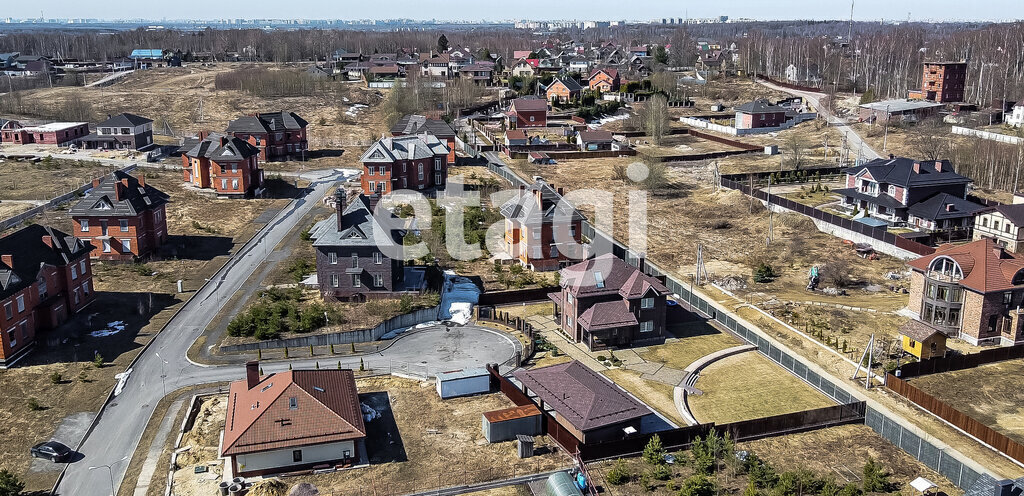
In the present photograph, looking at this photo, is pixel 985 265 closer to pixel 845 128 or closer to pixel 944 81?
pixel 845 128

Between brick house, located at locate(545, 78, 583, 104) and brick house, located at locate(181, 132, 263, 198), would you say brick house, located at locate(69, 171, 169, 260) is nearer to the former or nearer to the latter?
brick house, located at locate(181, 132, 263, 198)

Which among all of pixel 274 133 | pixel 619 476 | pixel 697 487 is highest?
pixel 274 133

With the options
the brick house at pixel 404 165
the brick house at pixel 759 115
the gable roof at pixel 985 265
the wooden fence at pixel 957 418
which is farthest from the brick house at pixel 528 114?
the wooden fence at pixel 957 418

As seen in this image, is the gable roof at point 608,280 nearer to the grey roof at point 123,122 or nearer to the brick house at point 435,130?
the brick house at point 435,130

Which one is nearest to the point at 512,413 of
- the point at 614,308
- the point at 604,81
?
the point at 614,308

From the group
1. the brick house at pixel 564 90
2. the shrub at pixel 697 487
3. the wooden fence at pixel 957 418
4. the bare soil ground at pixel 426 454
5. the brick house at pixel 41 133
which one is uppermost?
the brick house at pixel 564 90

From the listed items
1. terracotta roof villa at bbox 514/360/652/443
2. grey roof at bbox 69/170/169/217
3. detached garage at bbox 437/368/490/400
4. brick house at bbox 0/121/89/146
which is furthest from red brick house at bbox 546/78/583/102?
terracotta roof villa at bbox 514/360/652/443
